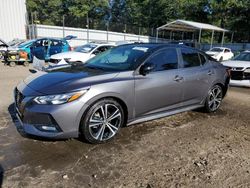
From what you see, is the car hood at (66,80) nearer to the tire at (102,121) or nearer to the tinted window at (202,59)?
the tire at (102,121)

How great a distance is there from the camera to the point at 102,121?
375 cm

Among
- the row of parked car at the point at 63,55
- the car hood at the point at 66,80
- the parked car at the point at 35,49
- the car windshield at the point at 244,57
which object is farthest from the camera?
the parked car at the point at 35,49

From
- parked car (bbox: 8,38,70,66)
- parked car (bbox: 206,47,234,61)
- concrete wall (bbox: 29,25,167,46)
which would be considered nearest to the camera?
parked car (bbox: 8,38,70,66)

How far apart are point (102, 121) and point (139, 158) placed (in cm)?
81

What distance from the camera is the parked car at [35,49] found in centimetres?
1318

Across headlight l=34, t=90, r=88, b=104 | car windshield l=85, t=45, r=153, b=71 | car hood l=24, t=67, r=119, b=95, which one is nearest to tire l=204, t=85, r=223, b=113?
car windshield l=85, t=45, r=153, b=71

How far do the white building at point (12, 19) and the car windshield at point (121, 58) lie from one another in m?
21.5

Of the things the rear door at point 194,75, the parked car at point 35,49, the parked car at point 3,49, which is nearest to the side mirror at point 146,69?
the rear door at point 194,75

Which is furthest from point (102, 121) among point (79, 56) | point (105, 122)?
point (79, 56)

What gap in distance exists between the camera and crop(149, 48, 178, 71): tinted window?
434 cm

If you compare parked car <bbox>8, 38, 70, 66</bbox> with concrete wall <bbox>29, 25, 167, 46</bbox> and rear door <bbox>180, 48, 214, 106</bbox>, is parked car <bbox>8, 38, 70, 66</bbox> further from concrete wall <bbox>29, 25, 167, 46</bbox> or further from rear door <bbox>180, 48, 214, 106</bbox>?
rear door <bbox>180, 48, 214, 106</bbox>

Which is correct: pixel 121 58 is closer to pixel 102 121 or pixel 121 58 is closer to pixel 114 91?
pixel 114 91

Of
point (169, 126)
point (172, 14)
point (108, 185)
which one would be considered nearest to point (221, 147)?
point (169, 126)

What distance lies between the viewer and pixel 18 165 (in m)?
3.12
